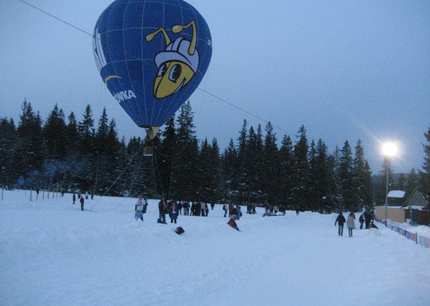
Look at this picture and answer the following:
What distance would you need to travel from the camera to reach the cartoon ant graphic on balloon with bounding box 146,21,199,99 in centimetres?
1814

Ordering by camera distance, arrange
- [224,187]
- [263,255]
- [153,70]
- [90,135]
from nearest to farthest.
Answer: [263,255] → [153,70] → [90,135] → [224,187]

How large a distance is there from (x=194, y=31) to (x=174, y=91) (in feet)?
9.14

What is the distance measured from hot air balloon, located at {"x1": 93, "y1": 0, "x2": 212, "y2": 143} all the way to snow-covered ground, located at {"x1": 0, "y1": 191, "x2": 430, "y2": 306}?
17.8ft

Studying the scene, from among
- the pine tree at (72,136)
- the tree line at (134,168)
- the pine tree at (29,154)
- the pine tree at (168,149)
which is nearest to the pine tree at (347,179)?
the tree line at (134,168)

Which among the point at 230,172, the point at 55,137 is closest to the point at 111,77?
the point at 55,137

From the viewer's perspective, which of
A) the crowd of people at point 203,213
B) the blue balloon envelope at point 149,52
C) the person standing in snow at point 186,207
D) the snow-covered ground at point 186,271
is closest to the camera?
the snow-covered ground at point 186,271

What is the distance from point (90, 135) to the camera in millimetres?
75438

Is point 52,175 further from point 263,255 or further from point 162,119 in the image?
point 263,255

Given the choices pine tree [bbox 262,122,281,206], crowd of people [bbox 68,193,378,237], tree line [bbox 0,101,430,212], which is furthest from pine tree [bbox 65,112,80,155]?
pine tree [bbox 262,122,281,206]

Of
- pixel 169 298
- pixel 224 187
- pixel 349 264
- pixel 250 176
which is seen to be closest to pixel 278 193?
pixel 250 176

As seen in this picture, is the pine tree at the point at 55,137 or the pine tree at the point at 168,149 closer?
the pine tree at the point at 168,149

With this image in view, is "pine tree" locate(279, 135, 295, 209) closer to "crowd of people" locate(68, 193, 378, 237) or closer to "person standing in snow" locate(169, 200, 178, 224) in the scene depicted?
"crowd of people" locate(68, 193, 378, 237)

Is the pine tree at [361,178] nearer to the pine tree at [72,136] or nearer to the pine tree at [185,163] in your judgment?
the pine tree at [185,163]

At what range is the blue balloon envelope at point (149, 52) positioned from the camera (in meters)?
18.1
